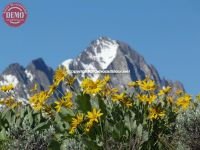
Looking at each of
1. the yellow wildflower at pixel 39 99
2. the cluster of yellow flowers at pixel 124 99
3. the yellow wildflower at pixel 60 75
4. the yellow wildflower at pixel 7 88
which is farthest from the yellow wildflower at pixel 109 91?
the yellow wildflower at pixel 7 88

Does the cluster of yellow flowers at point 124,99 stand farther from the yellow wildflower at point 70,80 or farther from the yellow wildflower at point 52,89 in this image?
the yellow wildflower at point 52,89

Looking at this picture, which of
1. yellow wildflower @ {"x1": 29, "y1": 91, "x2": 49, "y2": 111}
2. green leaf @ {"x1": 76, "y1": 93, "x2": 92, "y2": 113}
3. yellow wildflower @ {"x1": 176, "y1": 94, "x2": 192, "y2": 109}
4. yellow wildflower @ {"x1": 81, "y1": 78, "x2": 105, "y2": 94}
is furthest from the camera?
yellow wildflower @ {"x1": 176, "y1": 94, "x2": 192, "y2": 109}

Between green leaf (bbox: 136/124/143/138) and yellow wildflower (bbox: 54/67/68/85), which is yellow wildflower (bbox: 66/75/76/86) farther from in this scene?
green leaf (bbox: 136/124/143/138)

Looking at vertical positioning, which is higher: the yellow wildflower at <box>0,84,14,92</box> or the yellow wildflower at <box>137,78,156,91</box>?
the yellow wildflower at <box>0,84,14,92</box>

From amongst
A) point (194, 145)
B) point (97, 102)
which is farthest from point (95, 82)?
point (194, 145)

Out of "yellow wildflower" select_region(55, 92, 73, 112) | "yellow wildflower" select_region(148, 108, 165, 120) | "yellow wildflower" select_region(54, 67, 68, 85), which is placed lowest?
"yellow wildflower" select_region(148, 108, 165, 120)

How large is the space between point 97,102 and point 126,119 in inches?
18.7

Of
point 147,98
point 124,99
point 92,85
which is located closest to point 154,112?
point 147,98

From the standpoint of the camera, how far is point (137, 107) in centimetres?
848

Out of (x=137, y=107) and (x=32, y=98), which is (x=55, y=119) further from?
(x=137, y=107)

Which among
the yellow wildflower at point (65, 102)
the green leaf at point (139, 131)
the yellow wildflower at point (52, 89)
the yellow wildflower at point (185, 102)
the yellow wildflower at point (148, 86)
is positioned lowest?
the green leaf at point (139, 131)

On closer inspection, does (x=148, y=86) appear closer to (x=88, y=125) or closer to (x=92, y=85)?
(x=92, y=85)

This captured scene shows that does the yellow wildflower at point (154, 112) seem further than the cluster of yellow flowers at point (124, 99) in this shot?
No

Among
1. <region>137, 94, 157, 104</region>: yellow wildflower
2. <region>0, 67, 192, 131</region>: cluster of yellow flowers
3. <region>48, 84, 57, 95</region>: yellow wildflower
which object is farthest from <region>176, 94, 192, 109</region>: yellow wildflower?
<region>48, 84, 57, 95</region>: yellow wildflower
